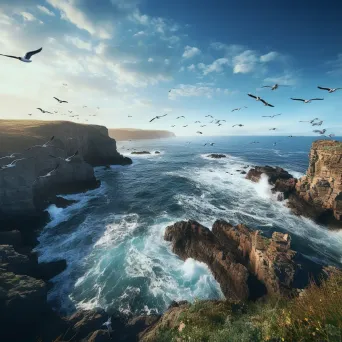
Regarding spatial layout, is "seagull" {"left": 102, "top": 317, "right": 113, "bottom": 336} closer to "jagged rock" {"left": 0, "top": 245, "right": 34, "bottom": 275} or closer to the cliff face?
"jagged rock" {"left": 0, "top": 245, "right": 34, "bottom": 275}

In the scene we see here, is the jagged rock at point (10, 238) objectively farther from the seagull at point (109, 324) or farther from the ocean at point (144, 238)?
the seagull at point (109, 324)

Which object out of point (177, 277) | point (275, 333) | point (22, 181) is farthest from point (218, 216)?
point (22, 181)

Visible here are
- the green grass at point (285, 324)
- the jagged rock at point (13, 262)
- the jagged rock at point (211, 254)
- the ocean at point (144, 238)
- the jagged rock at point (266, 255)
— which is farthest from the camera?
the ocean at point (144, 238)

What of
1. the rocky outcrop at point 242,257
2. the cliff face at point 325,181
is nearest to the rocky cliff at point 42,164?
the rocky outcrop at point 242,257

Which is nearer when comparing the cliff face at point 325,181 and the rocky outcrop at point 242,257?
the rocky outcrop at point 242,257

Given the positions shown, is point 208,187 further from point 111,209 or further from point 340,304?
point 340,304

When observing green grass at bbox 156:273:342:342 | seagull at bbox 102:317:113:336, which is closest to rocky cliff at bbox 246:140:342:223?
green grass at bbox 156:273:342:342

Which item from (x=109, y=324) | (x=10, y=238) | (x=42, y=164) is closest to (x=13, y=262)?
(x=10, y=238)
